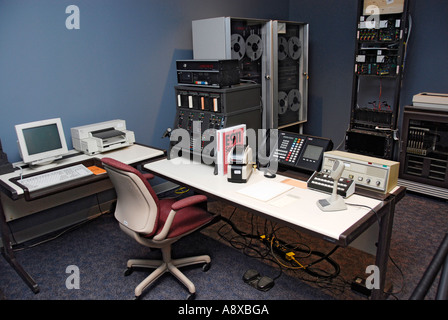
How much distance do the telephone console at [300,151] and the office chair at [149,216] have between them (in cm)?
63

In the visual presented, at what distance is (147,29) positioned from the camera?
3445 millimetres

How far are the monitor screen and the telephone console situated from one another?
1696 millimetres

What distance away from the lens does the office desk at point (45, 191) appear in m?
2.33

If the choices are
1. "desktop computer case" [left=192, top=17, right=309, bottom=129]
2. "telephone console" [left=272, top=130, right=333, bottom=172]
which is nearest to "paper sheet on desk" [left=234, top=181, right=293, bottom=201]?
"telephone console" [left=272, top=130, right=333, bottom=172]

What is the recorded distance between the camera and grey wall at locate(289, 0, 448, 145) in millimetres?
3789

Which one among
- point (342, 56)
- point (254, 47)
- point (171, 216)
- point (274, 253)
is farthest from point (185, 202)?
point (342, 56)

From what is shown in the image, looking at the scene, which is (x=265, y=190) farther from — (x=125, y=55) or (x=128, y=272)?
(x=125, y=55)

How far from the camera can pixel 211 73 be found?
2793 millimetres

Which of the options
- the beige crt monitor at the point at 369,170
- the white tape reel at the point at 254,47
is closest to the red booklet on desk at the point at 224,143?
the beige crt monitor at the point at 369,170

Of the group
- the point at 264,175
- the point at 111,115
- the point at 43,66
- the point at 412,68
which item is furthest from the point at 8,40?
the point at 412,68

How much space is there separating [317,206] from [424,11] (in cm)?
312

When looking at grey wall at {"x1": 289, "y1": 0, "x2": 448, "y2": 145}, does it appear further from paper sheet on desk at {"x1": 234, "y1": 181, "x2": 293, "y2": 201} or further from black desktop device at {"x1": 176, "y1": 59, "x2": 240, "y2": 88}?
paper sheet on desk at {"x1": 234, "y1": 181, "x2": 293, "y2": 201}

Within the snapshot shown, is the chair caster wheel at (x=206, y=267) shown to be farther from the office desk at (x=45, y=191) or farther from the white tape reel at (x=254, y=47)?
the white tape reel at (x=254, y=47)

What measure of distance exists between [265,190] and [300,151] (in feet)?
1.35
